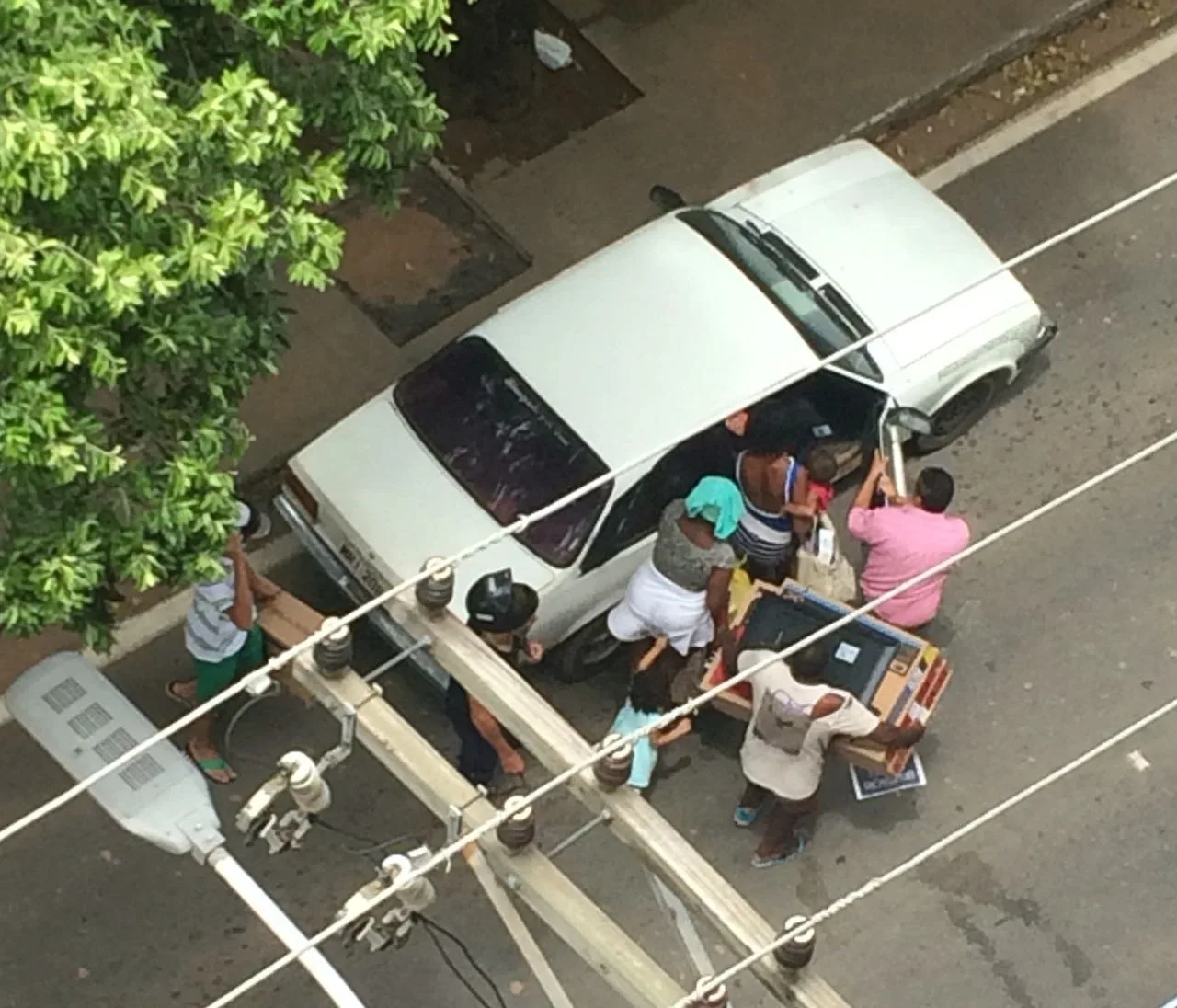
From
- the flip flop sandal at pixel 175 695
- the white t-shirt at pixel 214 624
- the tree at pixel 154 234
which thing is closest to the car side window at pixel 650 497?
the white t-shirt at pixel 214 624

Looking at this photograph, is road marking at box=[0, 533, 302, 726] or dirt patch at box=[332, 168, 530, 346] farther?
dirt patch at box=[332, 168, 530, 346]

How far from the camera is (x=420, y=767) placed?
5.09 metres

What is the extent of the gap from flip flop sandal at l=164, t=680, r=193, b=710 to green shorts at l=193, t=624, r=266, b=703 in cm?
59

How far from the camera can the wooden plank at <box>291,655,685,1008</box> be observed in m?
4.92

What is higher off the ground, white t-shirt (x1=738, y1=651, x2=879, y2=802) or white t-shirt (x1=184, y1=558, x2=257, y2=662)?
white t-shirt (x1=184, y1=558, x2=257, y2=662)

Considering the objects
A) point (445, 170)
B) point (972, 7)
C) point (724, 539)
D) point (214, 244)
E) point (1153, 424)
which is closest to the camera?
point (214, 244)

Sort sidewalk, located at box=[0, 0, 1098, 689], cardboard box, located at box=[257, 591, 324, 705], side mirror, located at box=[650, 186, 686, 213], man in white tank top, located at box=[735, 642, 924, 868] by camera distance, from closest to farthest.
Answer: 1. cardboard box, located at box=[257, 591, 324, 705]
2. man in white tank top, located at box=[735, 642, 924, 868]
3. sidewalk, located at box=[0, 0, 1098, 689]
4. side mirror, located at box=[650, 186, 686, 213]

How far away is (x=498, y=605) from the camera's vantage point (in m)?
7.48

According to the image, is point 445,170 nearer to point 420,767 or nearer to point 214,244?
point 214,244

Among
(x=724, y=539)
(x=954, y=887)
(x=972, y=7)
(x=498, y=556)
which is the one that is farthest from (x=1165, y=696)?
(x=972, y=7)

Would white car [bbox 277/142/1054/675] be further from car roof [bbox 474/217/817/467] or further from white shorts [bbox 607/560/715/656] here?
white shorts [bbox 607/560/715/656]

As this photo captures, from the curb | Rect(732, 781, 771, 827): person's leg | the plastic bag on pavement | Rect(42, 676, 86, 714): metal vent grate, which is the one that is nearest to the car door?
Rect(732, 781, 771, 827): person's leg

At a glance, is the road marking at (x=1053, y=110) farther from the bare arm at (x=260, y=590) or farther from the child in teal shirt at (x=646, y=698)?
the bare arm at (x=260, y=590)

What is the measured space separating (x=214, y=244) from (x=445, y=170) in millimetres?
5628
